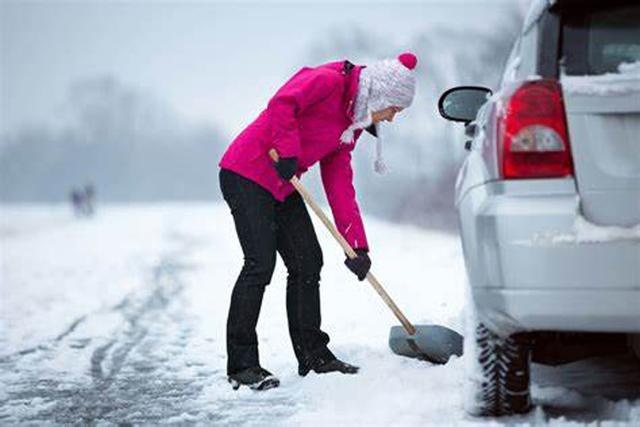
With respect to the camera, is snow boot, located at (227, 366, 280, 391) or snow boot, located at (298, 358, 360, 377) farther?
snow boot, located at (298, 358, 360, 377)

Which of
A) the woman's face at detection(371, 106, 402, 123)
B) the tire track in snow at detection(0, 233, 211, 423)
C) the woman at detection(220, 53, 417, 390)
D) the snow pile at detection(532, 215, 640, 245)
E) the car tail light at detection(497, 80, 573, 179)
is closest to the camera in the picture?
the snow pile at detection(532, 215, 640, 245)

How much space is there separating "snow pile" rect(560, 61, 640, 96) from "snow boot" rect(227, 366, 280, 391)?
2029 mm

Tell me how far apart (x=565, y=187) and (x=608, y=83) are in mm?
357

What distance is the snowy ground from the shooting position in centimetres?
336

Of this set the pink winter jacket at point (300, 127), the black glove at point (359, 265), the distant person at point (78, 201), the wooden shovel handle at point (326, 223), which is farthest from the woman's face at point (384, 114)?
the distant person at point (78, 201)

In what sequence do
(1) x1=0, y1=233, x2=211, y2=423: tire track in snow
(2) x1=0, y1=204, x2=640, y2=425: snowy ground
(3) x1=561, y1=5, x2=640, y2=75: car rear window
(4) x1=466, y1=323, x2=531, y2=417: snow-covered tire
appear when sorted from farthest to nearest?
(1) x1=0, y1=233, x2=211, y2=423: tire track in snow
(2) x1=0, y1=204, x2=640, y2=425: snowy ground
(4) x1=466, y1=323, x2=531, y2=417: snow-covered tire
(3) x1=561, y1=5, x2=640, y2=75: car rear window

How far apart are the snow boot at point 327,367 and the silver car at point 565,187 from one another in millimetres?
1385

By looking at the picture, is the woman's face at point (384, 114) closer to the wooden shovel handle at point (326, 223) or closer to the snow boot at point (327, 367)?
the wooden shovel handle at point (326, 223)

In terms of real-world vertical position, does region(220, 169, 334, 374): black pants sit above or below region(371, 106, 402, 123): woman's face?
below

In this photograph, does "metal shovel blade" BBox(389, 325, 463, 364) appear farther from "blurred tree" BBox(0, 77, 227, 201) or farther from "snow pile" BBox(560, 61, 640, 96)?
"blurred tree" BBox(0, 77, 227, 201)

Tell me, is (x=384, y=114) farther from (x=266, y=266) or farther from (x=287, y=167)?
(x=266, y=266)

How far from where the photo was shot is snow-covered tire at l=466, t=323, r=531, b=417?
9.57 ft

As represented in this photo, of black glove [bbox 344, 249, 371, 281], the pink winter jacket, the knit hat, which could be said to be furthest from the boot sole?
the knit hat

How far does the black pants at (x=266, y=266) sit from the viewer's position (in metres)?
3.96
